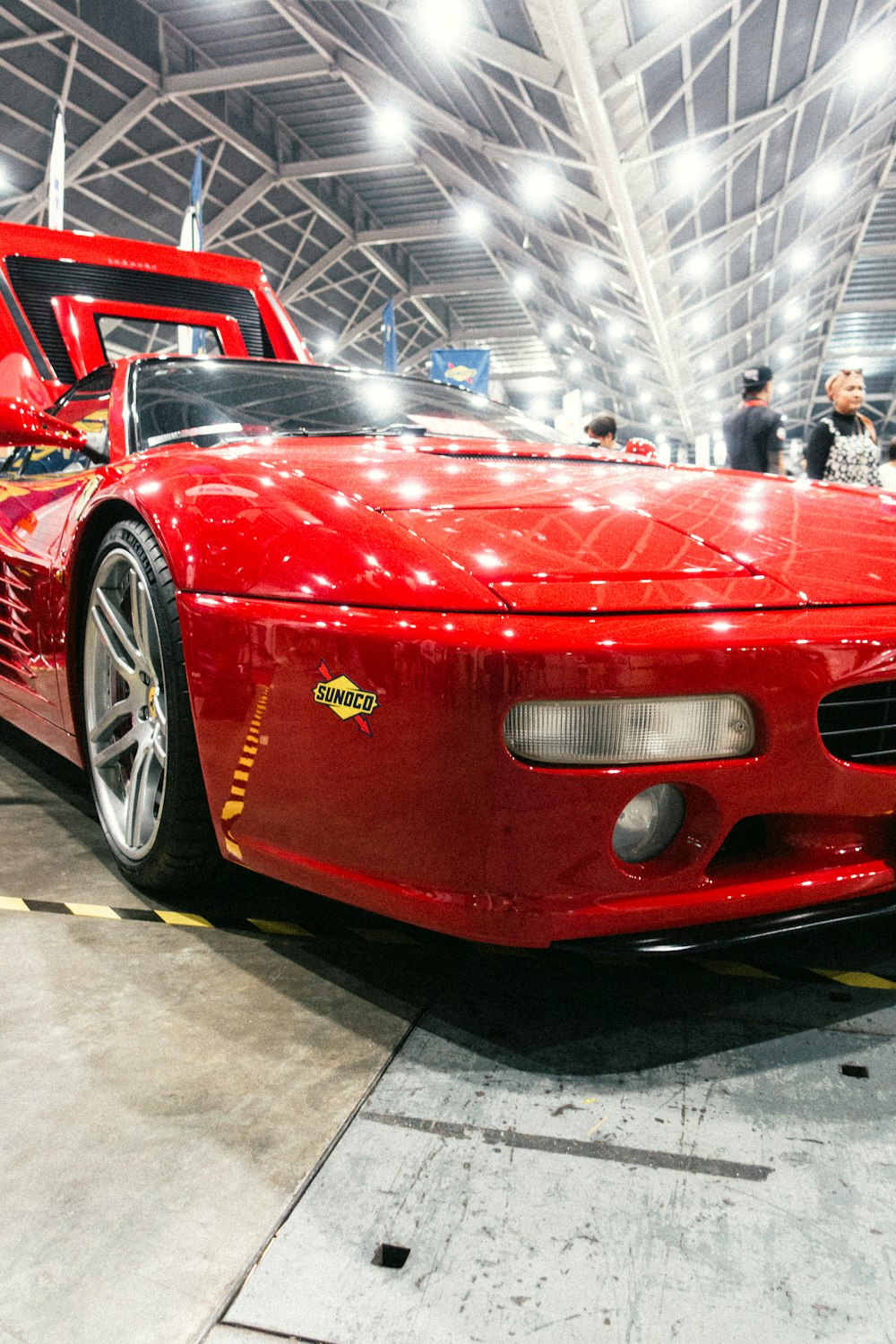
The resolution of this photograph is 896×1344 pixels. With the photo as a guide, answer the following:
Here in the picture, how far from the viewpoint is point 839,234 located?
21.2m


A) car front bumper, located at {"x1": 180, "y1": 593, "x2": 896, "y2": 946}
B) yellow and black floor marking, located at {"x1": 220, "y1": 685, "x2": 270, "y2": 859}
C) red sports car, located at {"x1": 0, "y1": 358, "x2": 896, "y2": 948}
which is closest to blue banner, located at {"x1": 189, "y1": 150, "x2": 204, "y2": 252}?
red sports car, located at {"x1": 0, "y1": 358, "x2": 896, "y2": 948}

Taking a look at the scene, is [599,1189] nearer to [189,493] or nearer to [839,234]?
[189,493]

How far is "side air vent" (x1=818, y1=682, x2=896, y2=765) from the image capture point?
137cm

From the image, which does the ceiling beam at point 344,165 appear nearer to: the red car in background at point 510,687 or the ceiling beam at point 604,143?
the ceiling beam at point 604,143

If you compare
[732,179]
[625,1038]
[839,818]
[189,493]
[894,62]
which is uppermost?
[894,62]

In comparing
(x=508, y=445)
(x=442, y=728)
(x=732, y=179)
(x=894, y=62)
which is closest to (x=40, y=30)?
(x=732, y=179)

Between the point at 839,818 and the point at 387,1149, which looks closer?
the point at 387,1149

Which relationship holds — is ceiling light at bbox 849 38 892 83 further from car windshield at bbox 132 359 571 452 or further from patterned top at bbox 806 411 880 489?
car windshield at bbox 132 359 571 452

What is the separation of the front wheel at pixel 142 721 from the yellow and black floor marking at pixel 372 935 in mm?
72

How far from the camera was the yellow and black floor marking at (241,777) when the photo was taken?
1.50 m

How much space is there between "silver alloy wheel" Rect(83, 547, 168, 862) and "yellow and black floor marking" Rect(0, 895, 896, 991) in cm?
12

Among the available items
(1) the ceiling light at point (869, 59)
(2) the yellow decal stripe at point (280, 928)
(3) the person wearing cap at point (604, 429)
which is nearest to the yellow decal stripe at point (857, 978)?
(2) the yellow decal stripe at point (280, 928)

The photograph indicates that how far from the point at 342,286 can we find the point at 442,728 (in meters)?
24.0

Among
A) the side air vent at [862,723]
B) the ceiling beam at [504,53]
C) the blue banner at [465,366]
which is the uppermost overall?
the ceiling beam at [504,53]
